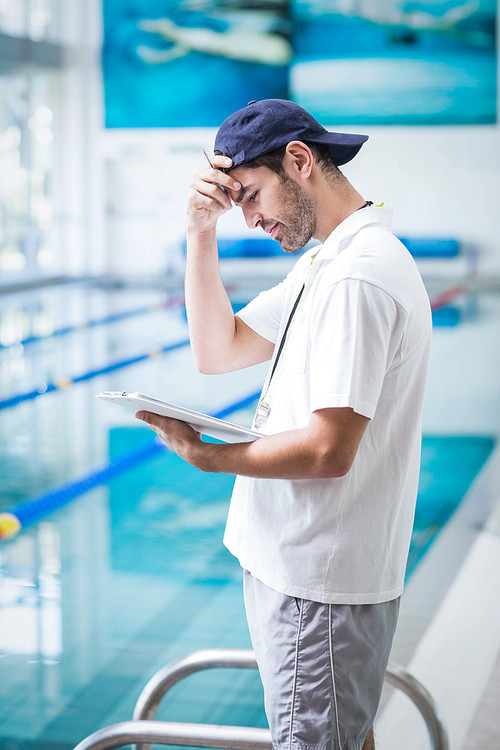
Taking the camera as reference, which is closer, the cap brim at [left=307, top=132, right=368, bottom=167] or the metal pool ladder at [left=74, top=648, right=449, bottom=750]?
the cap brim at [left=307, top=132, right=368, bottom=167]

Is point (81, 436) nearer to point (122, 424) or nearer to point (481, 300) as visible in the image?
point (122, 424)

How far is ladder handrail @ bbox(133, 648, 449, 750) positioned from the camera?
1633mm

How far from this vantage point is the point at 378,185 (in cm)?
1446

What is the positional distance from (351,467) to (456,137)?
13.8m

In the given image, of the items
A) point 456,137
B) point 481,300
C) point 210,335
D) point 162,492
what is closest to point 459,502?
point 162,492

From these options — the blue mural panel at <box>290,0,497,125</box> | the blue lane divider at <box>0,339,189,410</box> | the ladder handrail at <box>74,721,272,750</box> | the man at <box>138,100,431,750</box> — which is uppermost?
the blue mural panel at <box>290,0,497,125</box>

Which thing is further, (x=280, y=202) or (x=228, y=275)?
(x=228, y=275)

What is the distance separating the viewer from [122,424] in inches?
217

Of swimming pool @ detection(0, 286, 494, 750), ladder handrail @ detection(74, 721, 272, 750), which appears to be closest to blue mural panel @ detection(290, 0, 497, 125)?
swimming pool @ detection(0, 286, 494, 750)

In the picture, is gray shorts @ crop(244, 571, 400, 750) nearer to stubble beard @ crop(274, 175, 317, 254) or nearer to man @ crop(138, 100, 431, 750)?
man @ crop(138, 100, 431, 750)

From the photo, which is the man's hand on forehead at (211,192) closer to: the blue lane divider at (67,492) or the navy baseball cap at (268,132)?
the navy baseball cap at (268,132)

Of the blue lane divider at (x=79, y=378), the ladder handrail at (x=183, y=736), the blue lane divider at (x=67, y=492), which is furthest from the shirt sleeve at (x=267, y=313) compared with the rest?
the blue lane divider at (x=79, y=378)

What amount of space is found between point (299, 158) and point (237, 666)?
930mm

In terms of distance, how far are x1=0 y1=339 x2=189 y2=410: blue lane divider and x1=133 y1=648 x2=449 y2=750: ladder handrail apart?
13.5 ft
